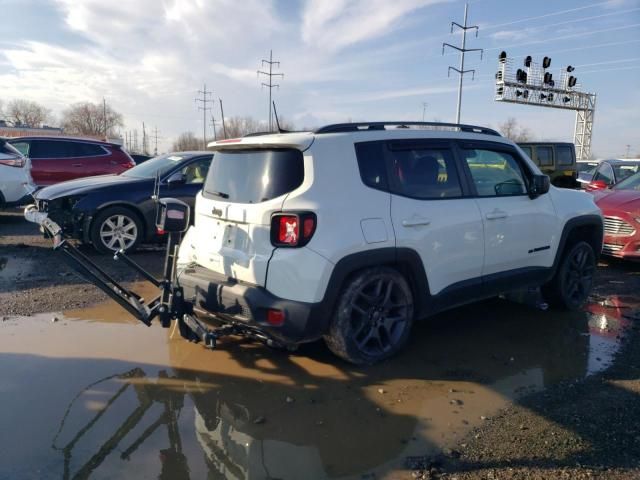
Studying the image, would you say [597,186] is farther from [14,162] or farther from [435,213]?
[14,162]

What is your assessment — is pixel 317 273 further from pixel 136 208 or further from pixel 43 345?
pixel 136 208

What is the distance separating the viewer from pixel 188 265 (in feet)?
14.1

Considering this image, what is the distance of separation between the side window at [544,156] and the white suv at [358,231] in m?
10.8

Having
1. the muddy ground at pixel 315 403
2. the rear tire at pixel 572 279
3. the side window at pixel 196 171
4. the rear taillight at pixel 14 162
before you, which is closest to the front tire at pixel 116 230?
the side window at pixel 196 171

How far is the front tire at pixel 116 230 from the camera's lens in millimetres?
7414

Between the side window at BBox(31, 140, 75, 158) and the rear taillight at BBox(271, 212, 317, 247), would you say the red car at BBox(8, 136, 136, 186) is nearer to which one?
the side window at BBox(31, 140, 75, 158)

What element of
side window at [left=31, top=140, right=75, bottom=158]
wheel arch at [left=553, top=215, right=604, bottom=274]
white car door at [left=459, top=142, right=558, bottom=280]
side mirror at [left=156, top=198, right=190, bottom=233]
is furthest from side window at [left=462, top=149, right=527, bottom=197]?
side window at [left=31, top=140, right=75, bottom=158]

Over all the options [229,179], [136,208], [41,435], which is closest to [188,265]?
[229,179]

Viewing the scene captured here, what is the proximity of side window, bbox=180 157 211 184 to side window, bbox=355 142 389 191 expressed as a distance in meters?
4.67

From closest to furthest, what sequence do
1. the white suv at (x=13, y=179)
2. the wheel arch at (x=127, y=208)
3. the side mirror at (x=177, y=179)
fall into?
the wheel arch at (x=127, y=208) → the side mirror at (x=177, y=179) → the white suv at (x=13, y=179)

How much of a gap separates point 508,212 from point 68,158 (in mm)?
11082

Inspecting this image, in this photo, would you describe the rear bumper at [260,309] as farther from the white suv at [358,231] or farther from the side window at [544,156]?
the side window at [544,156]

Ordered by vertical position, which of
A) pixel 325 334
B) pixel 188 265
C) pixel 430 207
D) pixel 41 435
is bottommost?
pixel 41 435

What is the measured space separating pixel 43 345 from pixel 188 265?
1423 millimetres
